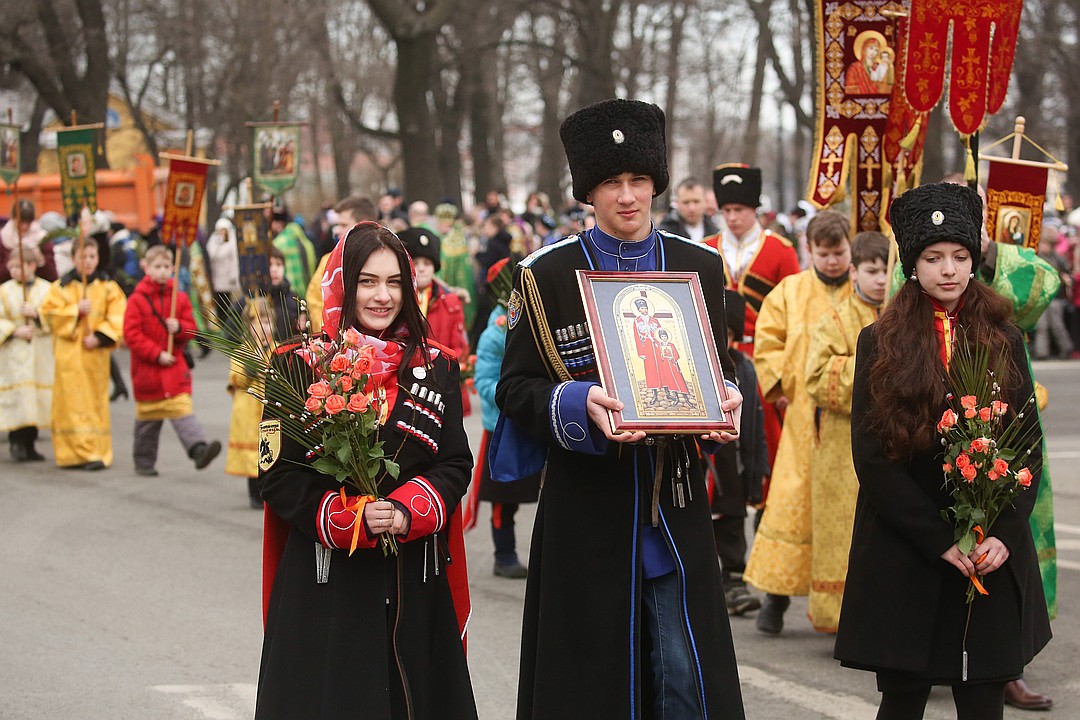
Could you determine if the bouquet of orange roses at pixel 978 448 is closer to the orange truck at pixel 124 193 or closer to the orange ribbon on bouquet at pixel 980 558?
the orange ribbon on bouquet at pixel 980 558

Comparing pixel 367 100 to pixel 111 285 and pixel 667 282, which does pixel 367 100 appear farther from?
pixel 667 282

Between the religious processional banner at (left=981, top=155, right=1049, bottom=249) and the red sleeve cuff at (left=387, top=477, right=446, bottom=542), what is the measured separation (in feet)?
11.2

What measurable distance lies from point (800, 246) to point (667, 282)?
1378cm

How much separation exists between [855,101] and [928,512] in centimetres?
308

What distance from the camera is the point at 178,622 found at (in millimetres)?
7473

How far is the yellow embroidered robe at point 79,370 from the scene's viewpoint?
40.4ft

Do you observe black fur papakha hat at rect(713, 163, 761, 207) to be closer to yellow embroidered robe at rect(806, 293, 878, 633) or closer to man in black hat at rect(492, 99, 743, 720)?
yellow embroidered robe at rect(806, 293, 878, 633)

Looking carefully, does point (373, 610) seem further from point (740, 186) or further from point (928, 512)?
point (740, 186)

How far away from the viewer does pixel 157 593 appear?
8.09 m

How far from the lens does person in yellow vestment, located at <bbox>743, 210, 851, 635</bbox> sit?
7039 mm

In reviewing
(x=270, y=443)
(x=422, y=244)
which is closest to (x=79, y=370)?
(x=422, y=244)

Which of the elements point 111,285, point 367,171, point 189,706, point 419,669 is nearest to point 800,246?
point 111,285

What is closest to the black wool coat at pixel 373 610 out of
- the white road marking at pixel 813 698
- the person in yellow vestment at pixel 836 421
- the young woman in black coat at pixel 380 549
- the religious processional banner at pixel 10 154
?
the young woman in black coat at pixel 380 549

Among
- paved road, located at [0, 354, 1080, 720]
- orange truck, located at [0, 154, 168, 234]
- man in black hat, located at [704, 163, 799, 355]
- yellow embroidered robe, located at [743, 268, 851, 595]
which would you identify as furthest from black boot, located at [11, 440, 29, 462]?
orange truck, located at [0, 154, 168, 234]
